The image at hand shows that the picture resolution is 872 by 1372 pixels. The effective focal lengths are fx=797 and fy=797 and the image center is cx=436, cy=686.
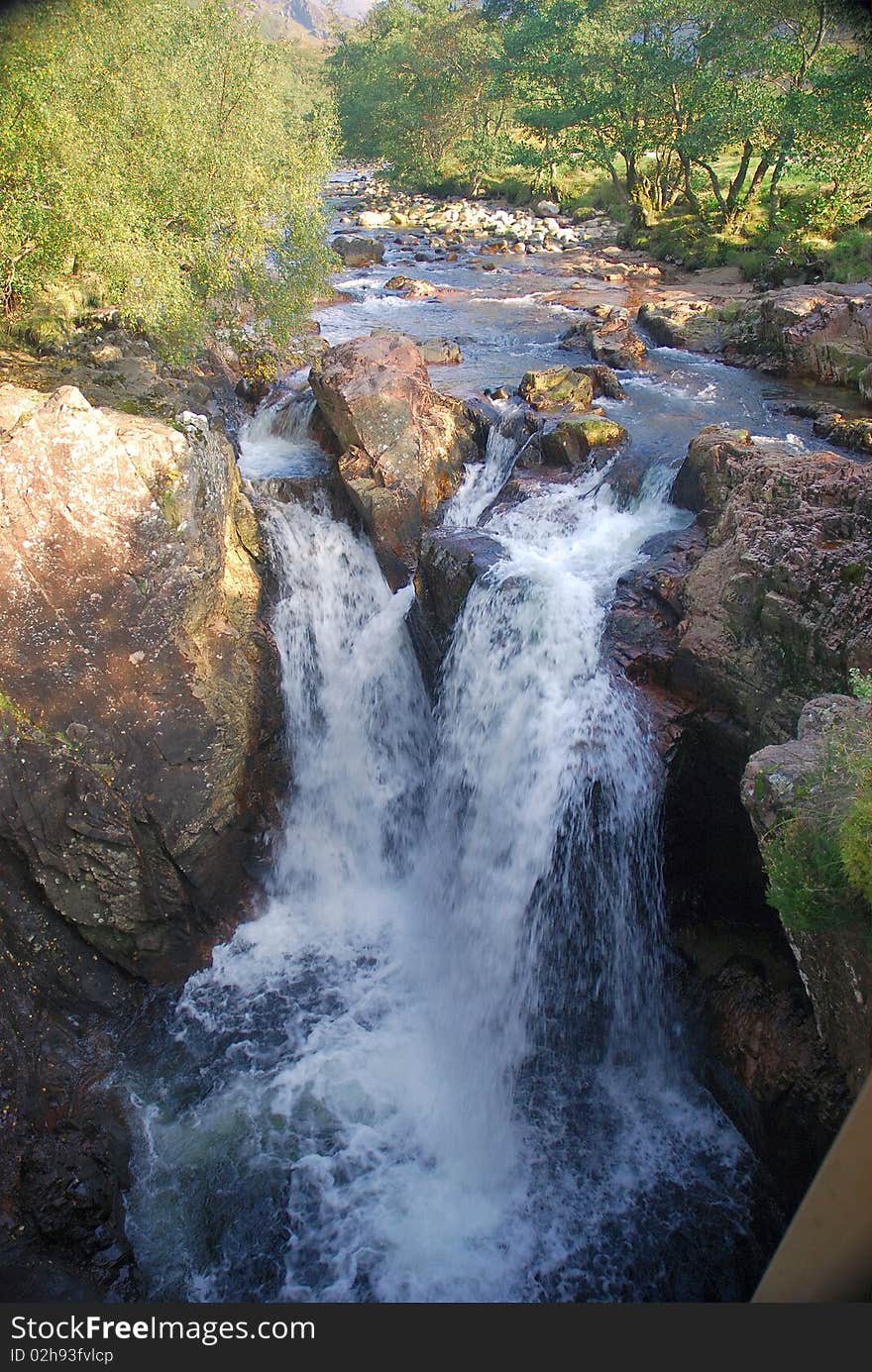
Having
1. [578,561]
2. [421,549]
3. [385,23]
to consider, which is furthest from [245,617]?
[385,23]

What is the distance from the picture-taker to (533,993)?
9320 mm

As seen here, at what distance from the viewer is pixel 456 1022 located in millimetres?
9523

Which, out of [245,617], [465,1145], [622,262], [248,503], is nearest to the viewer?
[465,1145]

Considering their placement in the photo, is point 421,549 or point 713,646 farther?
point 421,549

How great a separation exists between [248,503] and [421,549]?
→ 9.56 ft

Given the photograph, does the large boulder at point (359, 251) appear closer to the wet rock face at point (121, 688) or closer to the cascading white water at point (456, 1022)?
the cascading white water at point (456, 1022)

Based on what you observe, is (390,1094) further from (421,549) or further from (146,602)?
(421,549)

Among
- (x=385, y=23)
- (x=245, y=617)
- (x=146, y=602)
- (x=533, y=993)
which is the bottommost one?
(x=533, y=993)

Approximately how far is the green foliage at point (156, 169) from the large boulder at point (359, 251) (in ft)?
37.0

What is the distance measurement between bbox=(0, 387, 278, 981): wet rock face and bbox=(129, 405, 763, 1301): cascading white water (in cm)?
141

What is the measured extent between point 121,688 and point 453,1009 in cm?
557

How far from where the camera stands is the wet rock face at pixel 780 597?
7895mm

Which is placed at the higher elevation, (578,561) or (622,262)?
(622,262)

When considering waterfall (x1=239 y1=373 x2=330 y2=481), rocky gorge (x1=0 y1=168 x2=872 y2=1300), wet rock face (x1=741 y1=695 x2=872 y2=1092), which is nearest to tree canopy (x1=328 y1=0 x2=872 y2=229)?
wet rock face (x1=741 y1=695 x2=872 y2=1092)
